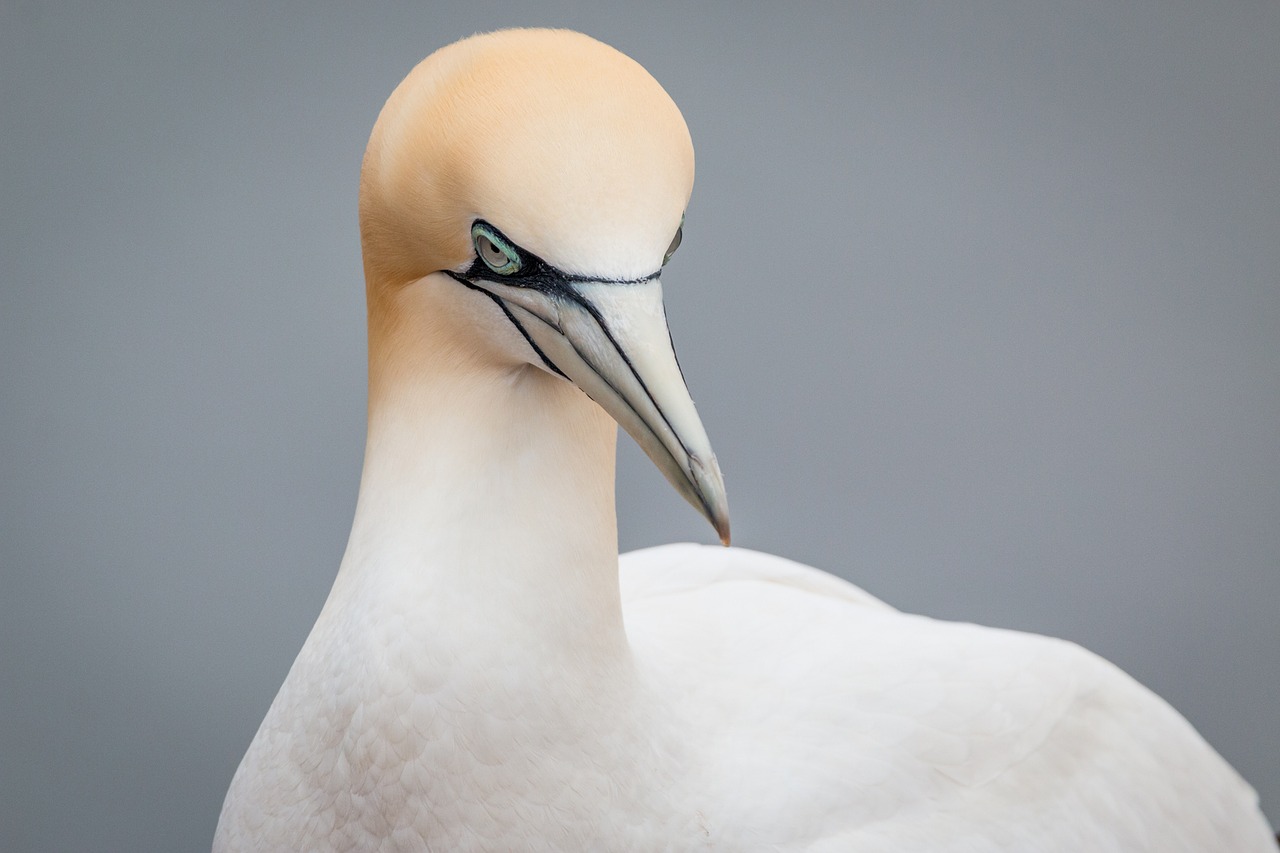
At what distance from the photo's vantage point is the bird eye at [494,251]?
1.29 metres

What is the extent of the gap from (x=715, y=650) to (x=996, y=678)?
436 mm

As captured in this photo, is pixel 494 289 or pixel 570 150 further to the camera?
pixel 494 289

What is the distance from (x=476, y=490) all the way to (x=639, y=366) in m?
0.33

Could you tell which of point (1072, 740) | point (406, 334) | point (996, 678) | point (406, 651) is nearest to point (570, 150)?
point (406, 334)

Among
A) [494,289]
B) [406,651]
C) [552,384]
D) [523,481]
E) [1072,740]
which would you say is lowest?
[1072,740]

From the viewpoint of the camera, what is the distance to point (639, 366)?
4.21ft

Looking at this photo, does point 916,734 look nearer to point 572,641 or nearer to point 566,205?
Answer: point 572,641

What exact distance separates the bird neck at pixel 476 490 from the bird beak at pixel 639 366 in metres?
0.18

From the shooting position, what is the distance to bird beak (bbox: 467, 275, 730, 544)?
1.27 meters

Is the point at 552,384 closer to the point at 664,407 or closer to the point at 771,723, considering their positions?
the point at 664,407

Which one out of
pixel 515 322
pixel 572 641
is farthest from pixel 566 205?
pixel 572 641

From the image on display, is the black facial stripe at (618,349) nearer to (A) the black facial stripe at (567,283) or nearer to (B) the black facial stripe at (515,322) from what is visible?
(A) the black facial stripe at (567,283)

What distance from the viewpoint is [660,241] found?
1.27 m

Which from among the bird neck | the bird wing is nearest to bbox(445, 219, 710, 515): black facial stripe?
the bird neck
